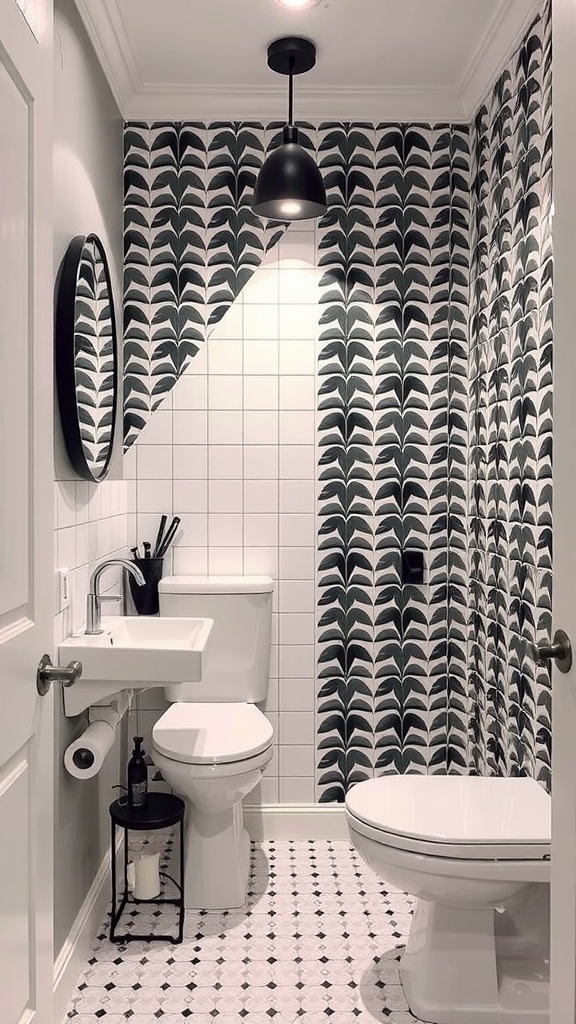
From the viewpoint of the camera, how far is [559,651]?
4.07 ft

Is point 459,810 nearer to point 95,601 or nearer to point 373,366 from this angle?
point 95,601

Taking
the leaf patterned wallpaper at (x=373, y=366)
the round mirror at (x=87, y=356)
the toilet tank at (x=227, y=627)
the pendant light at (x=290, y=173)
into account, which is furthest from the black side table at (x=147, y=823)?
the pendant light at (x=290, y=173)

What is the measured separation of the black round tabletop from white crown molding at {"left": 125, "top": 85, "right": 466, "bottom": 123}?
7.60ft

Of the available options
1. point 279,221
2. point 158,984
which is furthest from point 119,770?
point 279,221

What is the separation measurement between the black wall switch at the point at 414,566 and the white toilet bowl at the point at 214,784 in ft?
2.58

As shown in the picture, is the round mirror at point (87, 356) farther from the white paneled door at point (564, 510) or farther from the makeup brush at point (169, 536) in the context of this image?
the white paneled door at point (564, 510)

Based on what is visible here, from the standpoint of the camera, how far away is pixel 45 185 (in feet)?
4.73

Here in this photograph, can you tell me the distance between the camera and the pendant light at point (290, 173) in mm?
2723

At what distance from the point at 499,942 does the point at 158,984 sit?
0.89m

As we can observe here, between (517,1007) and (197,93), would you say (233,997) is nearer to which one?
(517,1007)

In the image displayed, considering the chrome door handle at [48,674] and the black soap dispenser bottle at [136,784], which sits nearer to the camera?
the chrome door handle at [48,674]

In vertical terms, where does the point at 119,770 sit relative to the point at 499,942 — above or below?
above

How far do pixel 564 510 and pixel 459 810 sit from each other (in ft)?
3.79

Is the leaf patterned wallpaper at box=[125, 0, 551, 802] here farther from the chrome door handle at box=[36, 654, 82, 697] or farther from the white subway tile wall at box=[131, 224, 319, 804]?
the chrome door handle at box=[36, 654, 82, 697]
